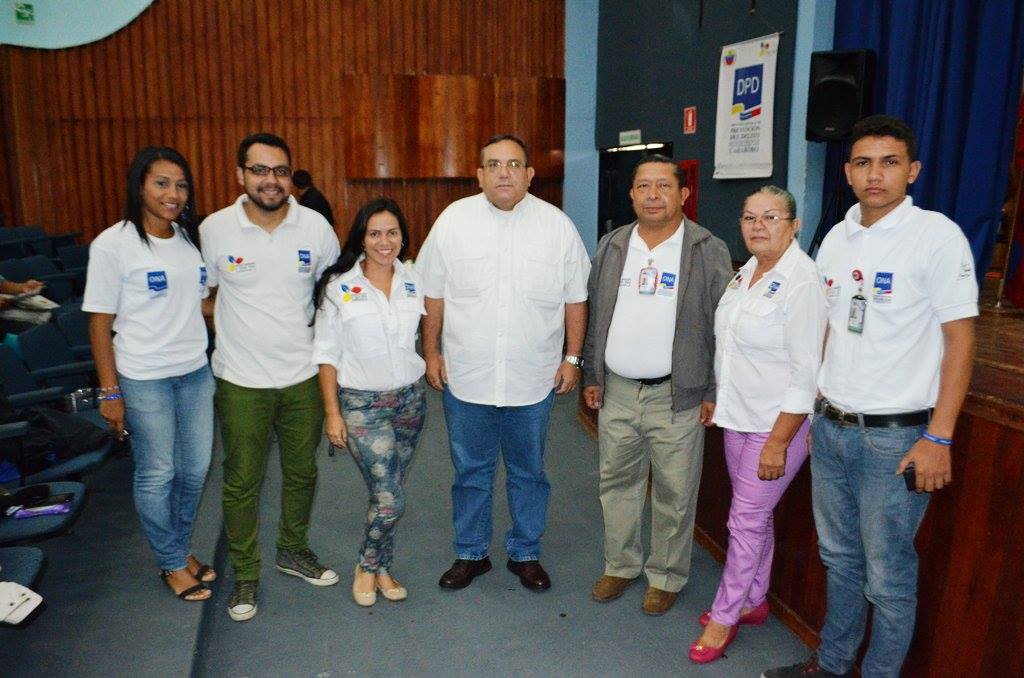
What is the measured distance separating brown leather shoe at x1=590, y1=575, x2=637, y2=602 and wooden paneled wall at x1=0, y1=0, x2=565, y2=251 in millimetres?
6174

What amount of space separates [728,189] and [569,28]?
3.78 m

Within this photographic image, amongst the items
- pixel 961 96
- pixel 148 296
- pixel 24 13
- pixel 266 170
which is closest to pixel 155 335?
pixel 148 296

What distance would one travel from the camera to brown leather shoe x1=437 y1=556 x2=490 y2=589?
2891 millimetres

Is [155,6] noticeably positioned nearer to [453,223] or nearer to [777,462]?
[453,223]

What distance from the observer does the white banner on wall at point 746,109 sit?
5.05 meters

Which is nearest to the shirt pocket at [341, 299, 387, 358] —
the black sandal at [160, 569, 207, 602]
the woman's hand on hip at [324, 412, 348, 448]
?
the woman's hand on hip at [324, 412, 348, 448]

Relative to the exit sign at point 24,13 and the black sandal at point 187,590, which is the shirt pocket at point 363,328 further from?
the exit sign at point 24,13

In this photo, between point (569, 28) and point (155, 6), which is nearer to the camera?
point (155, 6)

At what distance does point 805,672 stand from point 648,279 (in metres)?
1.30

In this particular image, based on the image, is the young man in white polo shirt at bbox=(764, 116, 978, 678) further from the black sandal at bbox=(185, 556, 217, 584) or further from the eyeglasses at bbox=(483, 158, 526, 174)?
A: the black sandal at bbox=(185, 556, 217, 584)

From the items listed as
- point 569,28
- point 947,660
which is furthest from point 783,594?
point 569,28

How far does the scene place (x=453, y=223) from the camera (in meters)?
2.69

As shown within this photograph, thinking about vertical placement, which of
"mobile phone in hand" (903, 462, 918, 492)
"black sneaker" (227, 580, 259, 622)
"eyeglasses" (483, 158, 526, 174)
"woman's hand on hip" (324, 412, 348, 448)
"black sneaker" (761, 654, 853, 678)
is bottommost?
"black sneaker" (227, 580, 259, 622)

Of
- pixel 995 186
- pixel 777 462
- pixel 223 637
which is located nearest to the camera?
pixel 777 462
